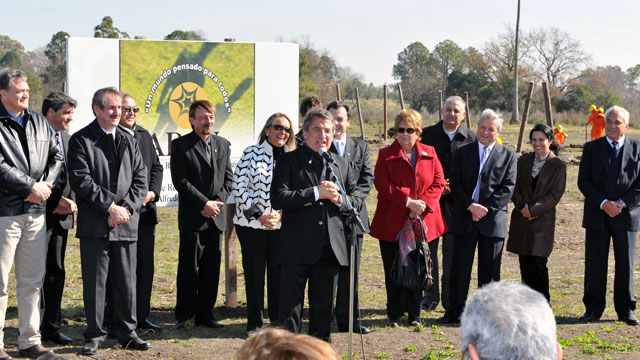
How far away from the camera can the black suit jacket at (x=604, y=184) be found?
23.7 ft

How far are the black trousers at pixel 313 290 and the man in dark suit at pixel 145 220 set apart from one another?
1.55m

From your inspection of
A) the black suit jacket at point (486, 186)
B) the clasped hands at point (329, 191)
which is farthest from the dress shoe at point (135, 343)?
the black suit jacket at point (486, 186)

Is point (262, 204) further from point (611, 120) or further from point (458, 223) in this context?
point (611, 120)

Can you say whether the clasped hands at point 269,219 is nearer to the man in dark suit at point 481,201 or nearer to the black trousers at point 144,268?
the black trousers at point 144,268

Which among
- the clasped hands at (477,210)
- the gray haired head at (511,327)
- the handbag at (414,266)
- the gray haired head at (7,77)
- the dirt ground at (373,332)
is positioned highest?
the gray haired head at (7,77)

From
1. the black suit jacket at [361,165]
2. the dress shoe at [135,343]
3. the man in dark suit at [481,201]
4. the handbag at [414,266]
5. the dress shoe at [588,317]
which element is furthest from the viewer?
the dress shoe at [588,317]

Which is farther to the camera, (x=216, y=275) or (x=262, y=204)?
(x=216, y=275)

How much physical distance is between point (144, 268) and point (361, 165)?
2.30 metres

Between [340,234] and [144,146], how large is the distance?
2103 millimetres

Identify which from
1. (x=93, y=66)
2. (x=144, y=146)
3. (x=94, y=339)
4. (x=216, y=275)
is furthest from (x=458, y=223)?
(x=93, y=66)

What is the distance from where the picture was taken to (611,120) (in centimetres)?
737

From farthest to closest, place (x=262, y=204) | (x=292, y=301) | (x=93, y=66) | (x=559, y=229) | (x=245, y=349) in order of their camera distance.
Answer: (x=559, y=229)
(x=93, y=66)
(x=262, y=204)
(x=292, y=301)
(x=245, y=349)

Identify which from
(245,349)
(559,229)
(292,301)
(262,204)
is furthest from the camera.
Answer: (559,229)

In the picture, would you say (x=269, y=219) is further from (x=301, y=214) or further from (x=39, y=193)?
(x=39, y=193)
